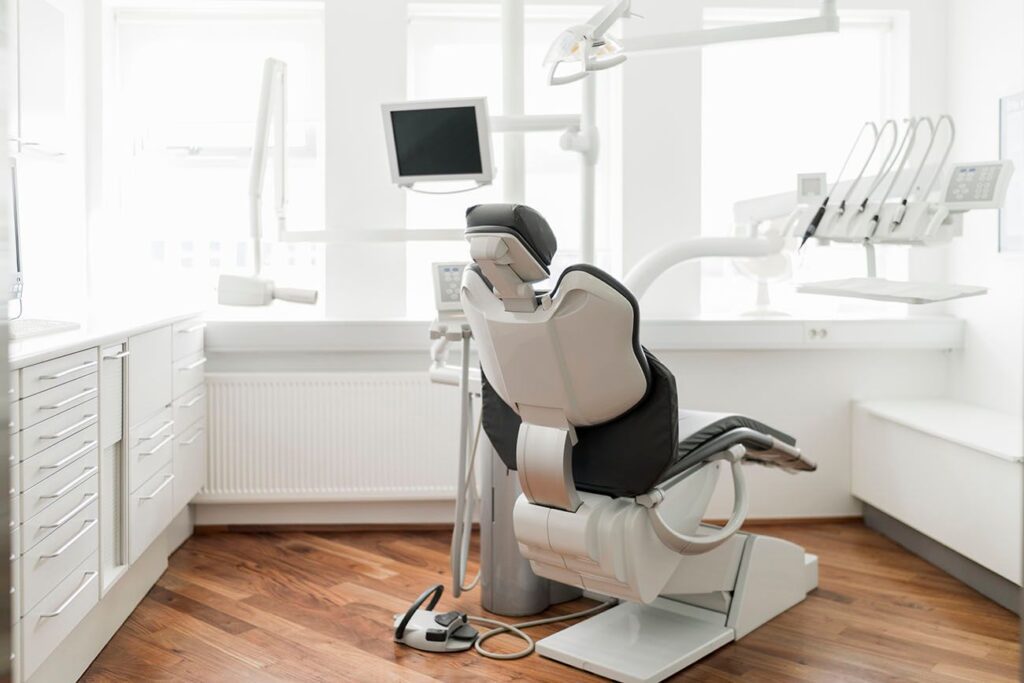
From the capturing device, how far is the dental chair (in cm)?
211

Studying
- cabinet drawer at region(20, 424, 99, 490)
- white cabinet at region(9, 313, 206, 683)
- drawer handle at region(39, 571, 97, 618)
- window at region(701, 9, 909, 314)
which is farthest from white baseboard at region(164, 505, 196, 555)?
window at region(701, 9, 909, 314)

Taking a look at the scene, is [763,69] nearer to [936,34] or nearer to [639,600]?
[936,34]

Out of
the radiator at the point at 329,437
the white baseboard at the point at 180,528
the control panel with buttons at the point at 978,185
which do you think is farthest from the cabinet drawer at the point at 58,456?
the control panel with buttons at the point at 978,185

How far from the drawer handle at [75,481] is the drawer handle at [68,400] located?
19 cm

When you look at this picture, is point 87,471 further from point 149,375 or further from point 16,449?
point 149,375

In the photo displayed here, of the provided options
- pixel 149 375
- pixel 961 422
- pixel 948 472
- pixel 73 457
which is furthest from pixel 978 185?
pixel 149 375

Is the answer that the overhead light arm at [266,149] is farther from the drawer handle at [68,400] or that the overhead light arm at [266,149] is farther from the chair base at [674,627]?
the chair base at [674,627]

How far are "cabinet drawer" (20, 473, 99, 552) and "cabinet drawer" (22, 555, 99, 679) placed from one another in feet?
0.48

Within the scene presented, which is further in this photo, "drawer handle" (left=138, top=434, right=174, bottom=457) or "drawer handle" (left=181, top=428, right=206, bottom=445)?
"drawer handle" (left=181, top=428, right=206, bottom=445)

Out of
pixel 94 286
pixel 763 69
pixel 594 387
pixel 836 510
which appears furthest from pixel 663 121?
pixel 94 286

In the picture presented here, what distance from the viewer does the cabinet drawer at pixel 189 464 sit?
329 cm

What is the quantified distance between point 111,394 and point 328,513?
1.51 metres

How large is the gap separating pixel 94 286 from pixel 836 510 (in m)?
3.29

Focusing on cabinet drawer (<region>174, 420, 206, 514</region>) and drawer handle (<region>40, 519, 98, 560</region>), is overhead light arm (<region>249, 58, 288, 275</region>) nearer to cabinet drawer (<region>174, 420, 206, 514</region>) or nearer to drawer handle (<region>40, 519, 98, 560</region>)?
cabinet drawer (<region>174, 420, 206, 514</region>)
